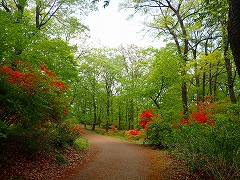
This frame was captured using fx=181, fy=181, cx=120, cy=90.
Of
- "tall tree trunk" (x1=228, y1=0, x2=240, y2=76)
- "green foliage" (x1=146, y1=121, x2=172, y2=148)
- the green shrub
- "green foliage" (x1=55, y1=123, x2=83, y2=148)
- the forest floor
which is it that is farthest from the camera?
"green foliage" (x1=146, y1=121, x2=172, y2=148)

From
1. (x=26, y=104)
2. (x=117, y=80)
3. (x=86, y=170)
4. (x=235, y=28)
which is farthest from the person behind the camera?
(x=117, y=80)

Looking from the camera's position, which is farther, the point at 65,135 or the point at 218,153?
the point at 65,135

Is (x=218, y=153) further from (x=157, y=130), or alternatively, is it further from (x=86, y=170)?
(x=157, y=130)

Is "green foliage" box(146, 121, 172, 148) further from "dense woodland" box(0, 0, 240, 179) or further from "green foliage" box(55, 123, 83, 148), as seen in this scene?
"green foliage" box(55, 123, 83, 148)

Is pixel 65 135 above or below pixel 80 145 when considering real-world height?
above

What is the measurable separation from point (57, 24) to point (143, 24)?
281 inches

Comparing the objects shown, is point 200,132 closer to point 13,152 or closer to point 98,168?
point 98,168

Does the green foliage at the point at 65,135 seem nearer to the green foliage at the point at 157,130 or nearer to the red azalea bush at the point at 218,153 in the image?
the green foliage at the point at 157,130

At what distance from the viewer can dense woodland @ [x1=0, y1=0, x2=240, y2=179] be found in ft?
17.6

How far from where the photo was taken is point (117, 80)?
95.2 feet

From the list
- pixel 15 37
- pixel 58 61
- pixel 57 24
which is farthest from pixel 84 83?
pixel 15 37

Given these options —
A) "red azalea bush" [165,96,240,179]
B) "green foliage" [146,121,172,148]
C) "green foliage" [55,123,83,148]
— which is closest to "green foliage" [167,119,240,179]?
"red azalea bush" [165,96,240,179]

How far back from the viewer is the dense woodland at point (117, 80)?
536 cm

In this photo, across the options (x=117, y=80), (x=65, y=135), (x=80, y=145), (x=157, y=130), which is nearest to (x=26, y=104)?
(x=65, y=135)
